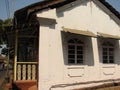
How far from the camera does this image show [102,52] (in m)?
13.5

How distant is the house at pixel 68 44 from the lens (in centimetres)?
1056

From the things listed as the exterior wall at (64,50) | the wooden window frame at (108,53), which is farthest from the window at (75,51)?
the wooden window frame at (108,53)

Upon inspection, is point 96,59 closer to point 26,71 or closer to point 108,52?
point 108,52

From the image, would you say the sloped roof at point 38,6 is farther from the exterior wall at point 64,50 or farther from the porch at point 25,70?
the porch at point 25,70

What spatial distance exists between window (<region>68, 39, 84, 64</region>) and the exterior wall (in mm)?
336

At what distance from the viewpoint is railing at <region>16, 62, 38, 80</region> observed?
1034 cm

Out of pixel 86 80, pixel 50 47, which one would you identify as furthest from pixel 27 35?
pixel 86 80

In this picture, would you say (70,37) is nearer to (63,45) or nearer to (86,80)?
(63,45)

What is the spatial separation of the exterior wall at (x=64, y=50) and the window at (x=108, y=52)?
1.22 ft

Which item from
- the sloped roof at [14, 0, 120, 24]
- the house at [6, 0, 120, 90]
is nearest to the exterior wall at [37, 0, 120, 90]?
the house at [6, 0, 120, 90]

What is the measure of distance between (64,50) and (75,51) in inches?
31.8

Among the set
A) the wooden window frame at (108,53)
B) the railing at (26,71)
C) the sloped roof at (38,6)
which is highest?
the sloped roof at (38,6)

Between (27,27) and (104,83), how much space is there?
18.6ft

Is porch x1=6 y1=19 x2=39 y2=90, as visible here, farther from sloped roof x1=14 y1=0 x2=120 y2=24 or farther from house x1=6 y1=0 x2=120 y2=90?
sloped roof x1=14 y1=0 x2=120 y2=24
